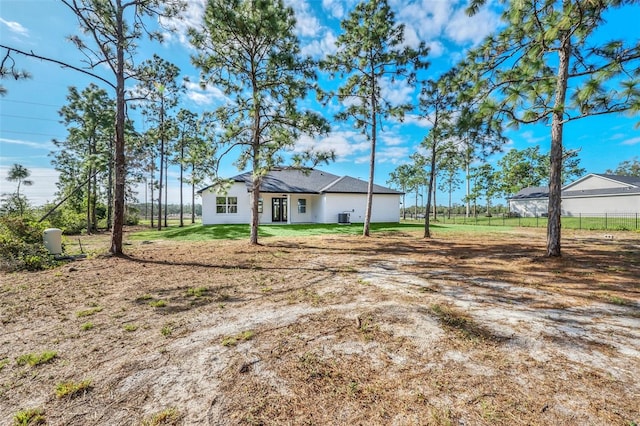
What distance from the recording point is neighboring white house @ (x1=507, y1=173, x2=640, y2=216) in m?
27.9

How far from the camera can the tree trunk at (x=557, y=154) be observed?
6.45 meters

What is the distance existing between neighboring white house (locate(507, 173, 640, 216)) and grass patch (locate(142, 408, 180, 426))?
1520 inches

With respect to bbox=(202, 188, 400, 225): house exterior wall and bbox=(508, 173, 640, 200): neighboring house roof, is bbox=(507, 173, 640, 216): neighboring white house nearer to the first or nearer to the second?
bbox=(508, 173, 640, 200): neighboring house roof

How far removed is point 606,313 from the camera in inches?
137

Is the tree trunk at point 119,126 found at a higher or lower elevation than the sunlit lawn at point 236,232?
higher

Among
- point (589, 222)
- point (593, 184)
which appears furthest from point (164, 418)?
point (593, 184)

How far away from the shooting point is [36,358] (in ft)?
8.13

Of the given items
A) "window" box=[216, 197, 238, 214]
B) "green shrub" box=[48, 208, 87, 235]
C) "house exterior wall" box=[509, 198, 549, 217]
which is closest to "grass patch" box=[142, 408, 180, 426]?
"window" box=[216, 197, 238, 214]

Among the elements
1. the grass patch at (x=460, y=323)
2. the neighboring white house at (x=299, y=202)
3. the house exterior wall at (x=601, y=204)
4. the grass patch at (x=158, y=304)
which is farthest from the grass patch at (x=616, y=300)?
the house exterior wall at (x=601, y=204)

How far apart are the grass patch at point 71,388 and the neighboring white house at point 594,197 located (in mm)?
39068

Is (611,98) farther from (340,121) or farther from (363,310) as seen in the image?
(340,121)

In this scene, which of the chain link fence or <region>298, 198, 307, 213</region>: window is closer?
the chain link fence

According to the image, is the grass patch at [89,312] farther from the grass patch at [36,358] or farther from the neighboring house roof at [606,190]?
the neighboring house roof at [606,190]

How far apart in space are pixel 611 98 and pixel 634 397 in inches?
242
